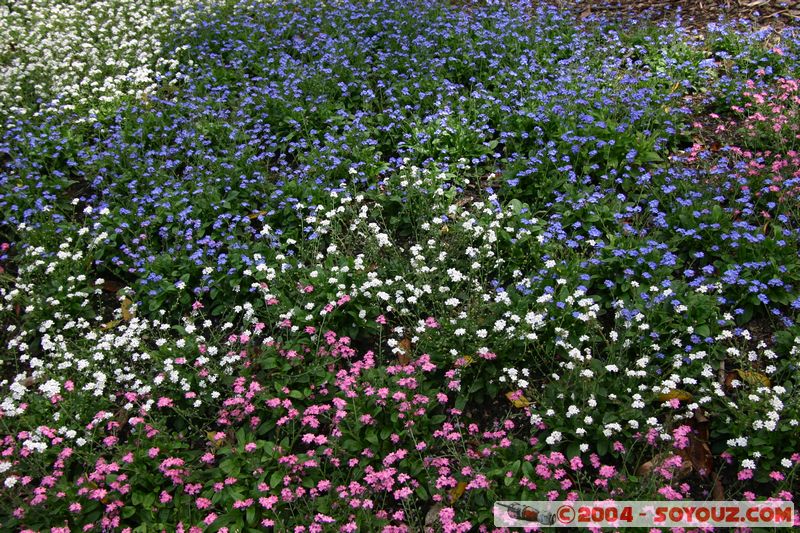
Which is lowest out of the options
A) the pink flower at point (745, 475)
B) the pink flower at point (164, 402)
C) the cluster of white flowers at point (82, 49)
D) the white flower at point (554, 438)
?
the pink flower at point (745, 475)

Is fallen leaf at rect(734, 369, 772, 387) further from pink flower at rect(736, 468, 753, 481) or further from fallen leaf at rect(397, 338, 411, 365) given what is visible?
fallen leaf at rect(397, 338, 411, 365)


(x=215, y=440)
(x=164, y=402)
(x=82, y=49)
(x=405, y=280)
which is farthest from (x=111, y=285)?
(x=82, y=49)

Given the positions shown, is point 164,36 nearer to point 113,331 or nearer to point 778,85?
point 113,331

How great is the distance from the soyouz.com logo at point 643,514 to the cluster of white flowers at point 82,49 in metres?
5.82

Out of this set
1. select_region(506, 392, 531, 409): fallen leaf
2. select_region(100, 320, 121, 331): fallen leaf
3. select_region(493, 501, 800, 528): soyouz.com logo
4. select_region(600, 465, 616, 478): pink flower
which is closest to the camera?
select_region(493, 501, 800, 528): soyouz.com logo

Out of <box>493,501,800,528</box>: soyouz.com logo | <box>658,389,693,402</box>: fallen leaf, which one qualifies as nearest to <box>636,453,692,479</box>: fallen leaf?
<box>493,501,800,528</box>: soyouz.com logo

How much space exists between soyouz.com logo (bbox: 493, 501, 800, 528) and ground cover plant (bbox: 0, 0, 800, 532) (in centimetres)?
9

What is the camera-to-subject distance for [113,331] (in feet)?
17.4

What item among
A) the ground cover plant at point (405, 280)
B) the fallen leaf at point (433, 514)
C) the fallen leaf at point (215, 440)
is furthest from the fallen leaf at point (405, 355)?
the fallen leaf at point (215, 440)

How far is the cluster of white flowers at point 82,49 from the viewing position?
7449mm

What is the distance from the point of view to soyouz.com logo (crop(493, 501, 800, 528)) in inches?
138

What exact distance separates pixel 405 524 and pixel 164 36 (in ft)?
22.6

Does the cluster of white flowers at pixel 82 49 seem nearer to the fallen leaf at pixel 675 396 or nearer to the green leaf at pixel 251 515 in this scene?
the green leaf at pixel 251 515

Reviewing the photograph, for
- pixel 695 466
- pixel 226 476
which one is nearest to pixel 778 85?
pixel 695 466
